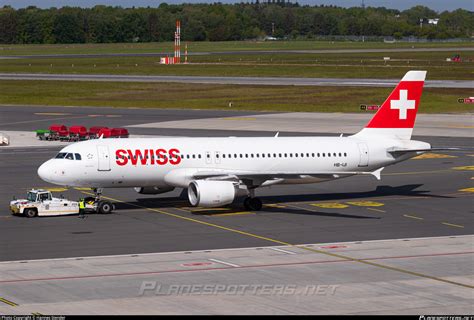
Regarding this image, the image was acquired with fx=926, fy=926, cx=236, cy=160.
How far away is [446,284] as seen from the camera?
1542 inches

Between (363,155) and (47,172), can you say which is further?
(363,155)

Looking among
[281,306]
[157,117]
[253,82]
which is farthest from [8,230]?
[253,82]

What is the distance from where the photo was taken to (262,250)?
151 ft

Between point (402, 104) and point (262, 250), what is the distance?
2215cm

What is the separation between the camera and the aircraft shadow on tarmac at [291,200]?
57412mm

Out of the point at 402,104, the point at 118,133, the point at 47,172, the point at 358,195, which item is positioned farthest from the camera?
the point at 118,133

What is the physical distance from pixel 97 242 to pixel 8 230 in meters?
6.13

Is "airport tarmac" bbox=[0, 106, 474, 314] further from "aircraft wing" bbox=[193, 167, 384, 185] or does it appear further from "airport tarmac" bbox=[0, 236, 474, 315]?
"aircraft wing" bbox=[193, 167, 384, 185]

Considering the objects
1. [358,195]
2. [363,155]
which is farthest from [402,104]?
[358,195]

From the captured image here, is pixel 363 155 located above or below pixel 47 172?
above

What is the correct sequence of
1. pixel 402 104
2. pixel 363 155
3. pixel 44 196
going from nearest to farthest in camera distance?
pixel 44 196 → pixel 363 155 → pixel 402 104

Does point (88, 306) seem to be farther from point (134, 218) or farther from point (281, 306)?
point (134, 218)
